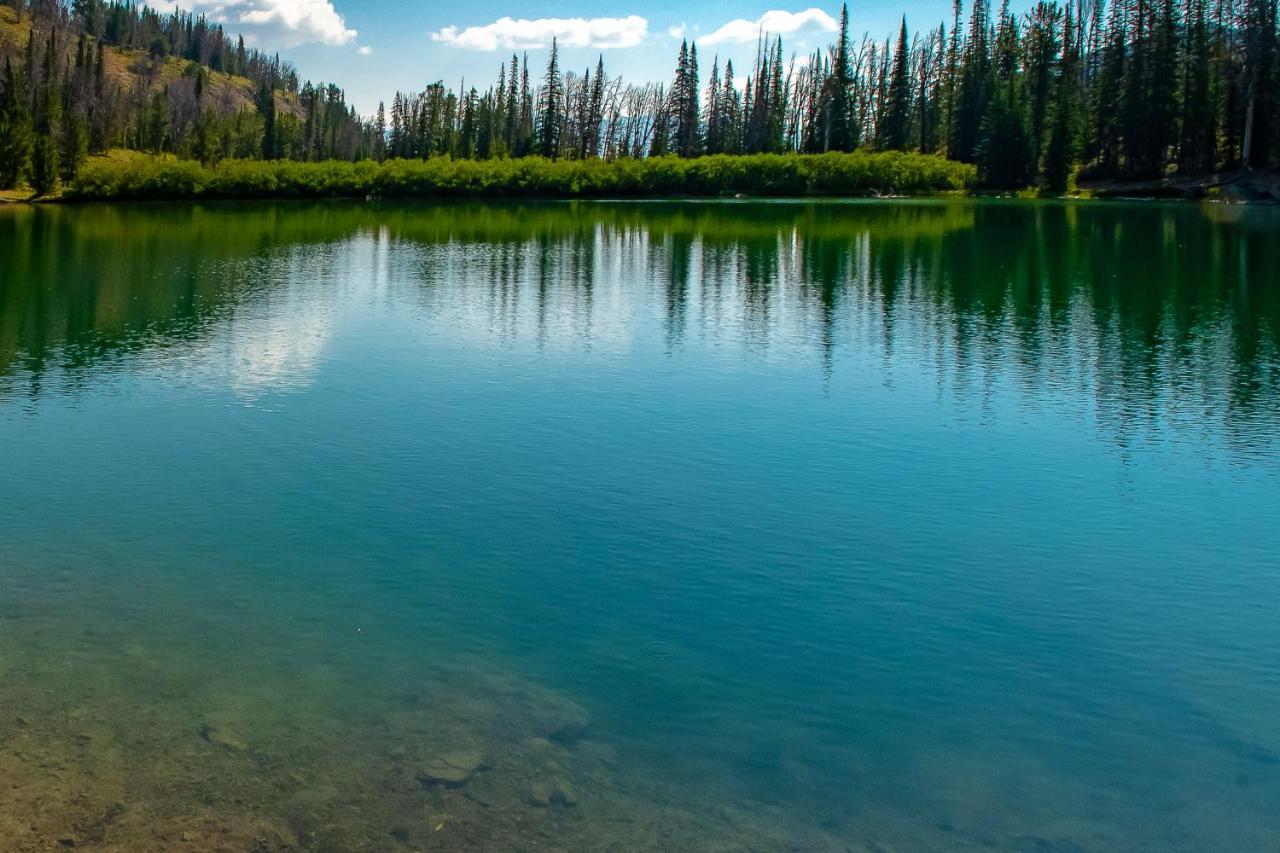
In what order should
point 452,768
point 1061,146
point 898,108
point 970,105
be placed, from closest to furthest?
point 452,768, point 1061,146, point 970,105, point 898,108

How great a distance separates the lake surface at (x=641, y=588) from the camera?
7.77m

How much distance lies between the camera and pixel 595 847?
23.7ft

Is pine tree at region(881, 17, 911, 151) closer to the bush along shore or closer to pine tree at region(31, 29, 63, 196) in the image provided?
the bush along shore

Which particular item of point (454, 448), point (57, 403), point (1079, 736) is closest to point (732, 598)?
point (1079, 736)

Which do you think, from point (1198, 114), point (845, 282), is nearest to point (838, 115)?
point (1198, 114)

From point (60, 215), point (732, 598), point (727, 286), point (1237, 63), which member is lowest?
point (732, 598)

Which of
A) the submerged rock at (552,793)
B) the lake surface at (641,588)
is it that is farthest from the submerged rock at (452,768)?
the submerged rock at (552,793)

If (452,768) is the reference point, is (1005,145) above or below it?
above

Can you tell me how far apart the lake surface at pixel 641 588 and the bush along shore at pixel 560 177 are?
258 feet

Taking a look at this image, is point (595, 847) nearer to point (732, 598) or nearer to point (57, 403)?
point (732, 598)

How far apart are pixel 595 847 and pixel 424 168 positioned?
4333 inches

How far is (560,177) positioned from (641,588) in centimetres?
10242

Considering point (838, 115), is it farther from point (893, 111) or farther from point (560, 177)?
point (560, 177)

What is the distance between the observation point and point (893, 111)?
395 feet
